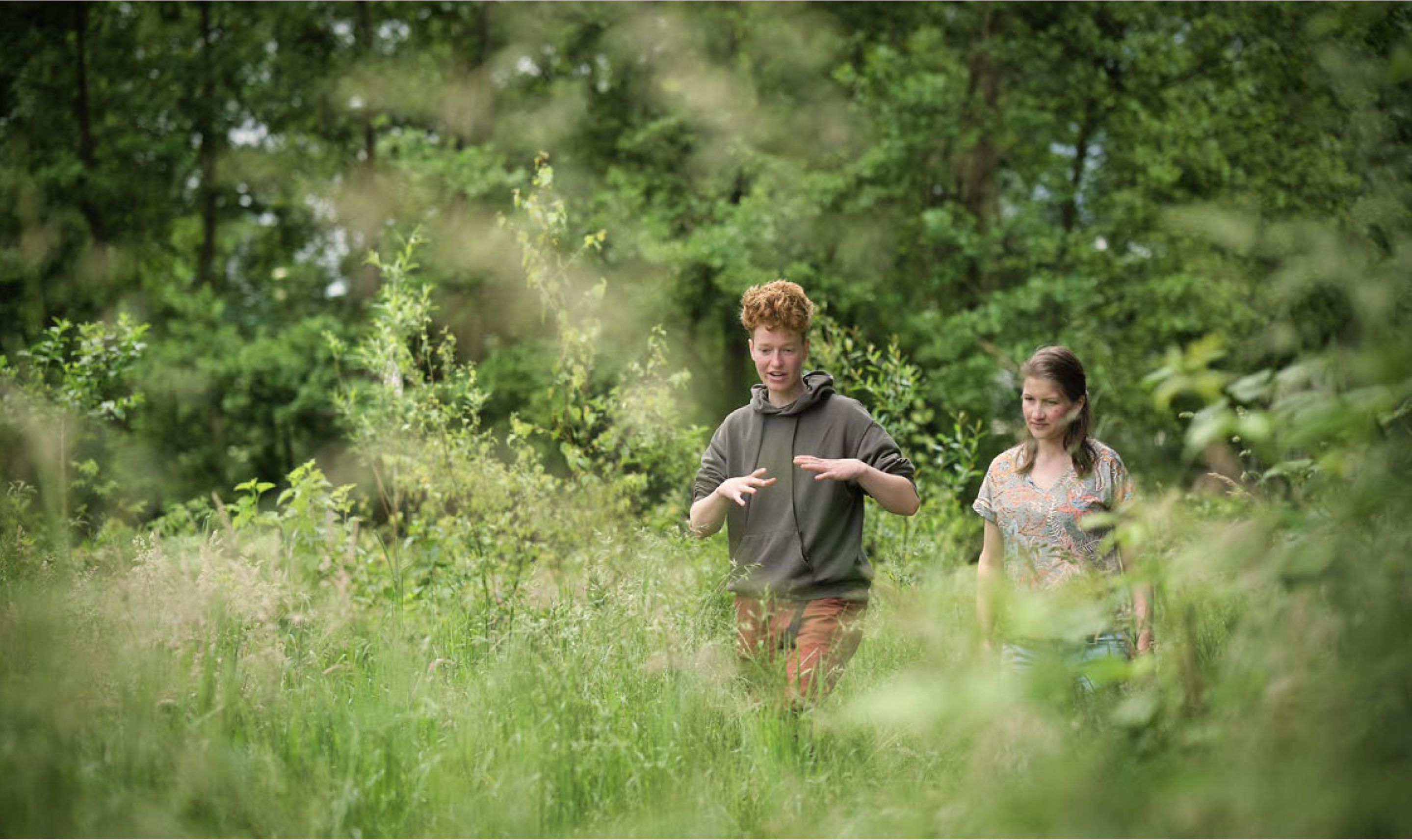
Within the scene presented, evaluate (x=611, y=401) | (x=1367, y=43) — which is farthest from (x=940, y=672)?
(x=1367, y=43)

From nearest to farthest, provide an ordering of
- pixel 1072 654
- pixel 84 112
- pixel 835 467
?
1. pixel 1072 654
2. pixel 835 467
3. pixel 84 112

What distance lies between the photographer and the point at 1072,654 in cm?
221

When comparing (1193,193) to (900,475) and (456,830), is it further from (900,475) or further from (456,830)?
(456,830)

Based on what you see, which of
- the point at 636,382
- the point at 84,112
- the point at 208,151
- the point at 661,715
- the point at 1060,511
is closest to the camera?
the point at 661,715

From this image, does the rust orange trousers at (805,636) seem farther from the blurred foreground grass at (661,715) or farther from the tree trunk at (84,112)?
the tree trunk at (84,112)

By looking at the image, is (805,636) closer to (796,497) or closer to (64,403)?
(796,497)

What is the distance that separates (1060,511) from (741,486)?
1.14m

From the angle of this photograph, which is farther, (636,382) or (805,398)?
(636,382)

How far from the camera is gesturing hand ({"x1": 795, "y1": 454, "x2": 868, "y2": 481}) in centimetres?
330

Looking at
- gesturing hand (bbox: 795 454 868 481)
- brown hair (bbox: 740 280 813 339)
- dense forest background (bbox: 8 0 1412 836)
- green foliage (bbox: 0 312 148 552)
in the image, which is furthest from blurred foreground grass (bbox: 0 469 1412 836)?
green foliage (bbox: 0 312 148 552)

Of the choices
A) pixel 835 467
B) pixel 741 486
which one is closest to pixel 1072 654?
pixel 835 467

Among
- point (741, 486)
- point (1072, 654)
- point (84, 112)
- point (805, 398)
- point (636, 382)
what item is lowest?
point (1072, 654)

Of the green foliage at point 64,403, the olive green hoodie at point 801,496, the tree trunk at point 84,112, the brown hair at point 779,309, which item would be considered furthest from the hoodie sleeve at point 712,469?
the tree trunk at point 84,112

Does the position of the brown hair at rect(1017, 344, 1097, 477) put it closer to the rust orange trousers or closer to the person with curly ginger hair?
the person with curly ginger hair
